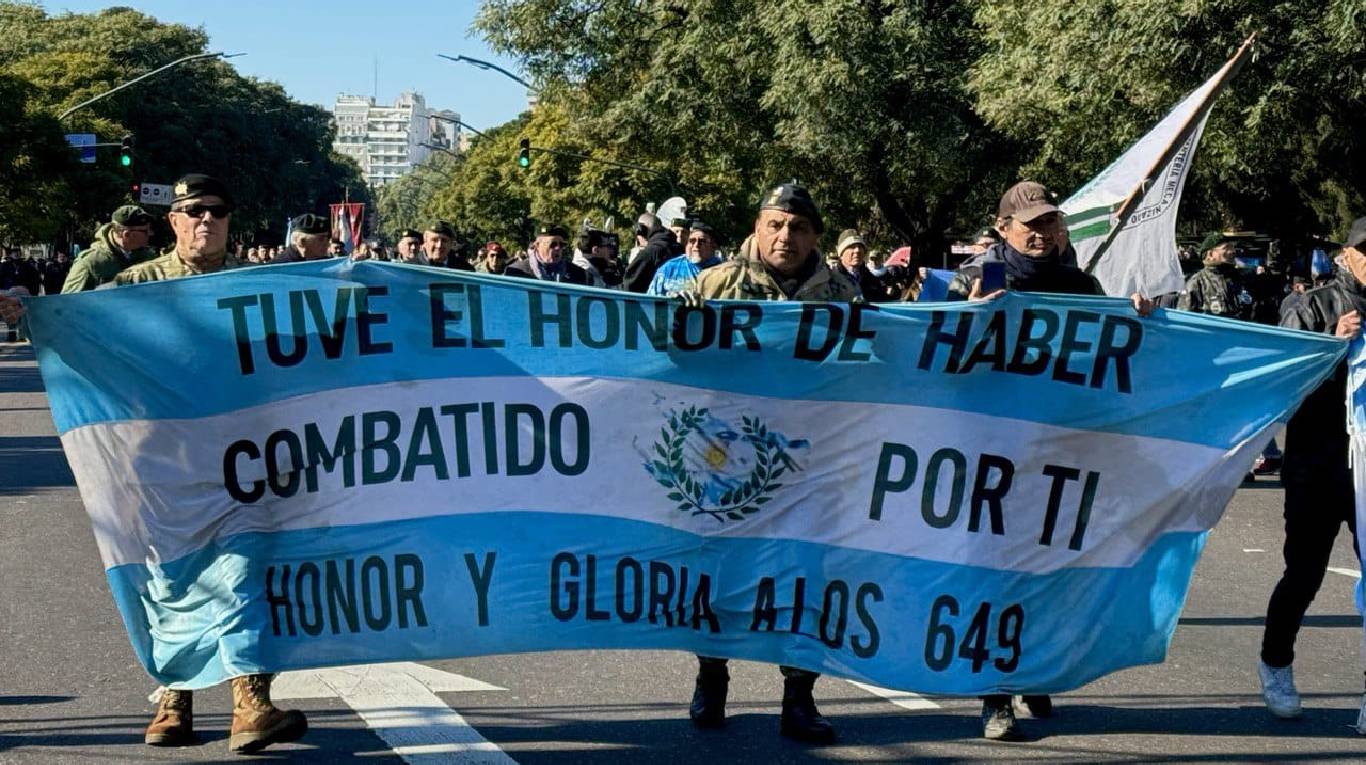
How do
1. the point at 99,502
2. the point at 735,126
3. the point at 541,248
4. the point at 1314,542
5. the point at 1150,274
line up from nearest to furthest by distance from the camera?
the point at 99,502, the point at 1314,542, the point at 1150,274, the point at 541,248, the point at 735,126

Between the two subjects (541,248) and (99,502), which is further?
(541,248)

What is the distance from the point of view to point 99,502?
5859mm

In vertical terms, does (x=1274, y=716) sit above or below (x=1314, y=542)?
below

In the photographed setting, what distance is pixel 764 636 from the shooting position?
5973 millimetres

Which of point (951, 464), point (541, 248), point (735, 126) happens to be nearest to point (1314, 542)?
point (951, 464)

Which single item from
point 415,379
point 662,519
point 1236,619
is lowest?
point 1236,619

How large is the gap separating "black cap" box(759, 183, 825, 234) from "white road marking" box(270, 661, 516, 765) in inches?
81.0

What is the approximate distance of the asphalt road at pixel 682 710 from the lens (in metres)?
5.87

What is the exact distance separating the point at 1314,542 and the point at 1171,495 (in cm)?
67

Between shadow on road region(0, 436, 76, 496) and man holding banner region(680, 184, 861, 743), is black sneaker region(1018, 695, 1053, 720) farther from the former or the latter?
shadow on road region(0, 436, 76, 496)

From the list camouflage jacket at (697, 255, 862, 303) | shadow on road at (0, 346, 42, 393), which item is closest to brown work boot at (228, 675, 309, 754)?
camouflage jacket at (697, 255, 862, 303)

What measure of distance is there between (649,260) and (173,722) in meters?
9.78

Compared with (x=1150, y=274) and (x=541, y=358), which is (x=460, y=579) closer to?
(x=541, y=358)

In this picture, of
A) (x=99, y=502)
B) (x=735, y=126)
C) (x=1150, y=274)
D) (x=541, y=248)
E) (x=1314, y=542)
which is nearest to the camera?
(x=99, y=502)
